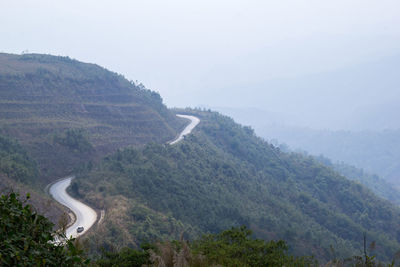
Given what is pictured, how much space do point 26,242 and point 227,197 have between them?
3531 centimetres

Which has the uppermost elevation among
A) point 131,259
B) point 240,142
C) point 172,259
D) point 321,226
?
point 240,142

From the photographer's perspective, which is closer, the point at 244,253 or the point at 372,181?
the point at 244,253

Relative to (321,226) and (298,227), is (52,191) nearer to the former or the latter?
(298,227)

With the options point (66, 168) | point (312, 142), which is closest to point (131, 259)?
point (66, 168)

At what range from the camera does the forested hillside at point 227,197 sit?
2975 centimetres

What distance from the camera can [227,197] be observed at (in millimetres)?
41188

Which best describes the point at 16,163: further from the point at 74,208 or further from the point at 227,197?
the point at 227,197

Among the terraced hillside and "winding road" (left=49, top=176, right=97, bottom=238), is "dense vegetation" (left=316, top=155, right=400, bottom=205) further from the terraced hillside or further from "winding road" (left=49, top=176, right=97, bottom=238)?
"winding road" (left=49, top=176, right=97, bottom=238)

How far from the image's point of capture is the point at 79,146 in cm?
4309

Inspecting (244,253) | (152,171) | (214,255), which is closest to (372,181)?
(152,171)

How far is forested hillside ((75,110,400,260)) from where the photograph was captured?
29.8 meters

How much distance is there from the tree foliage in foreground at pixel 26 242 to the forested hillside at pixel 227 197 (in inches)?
595

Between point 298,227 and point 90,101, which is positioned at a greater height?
point 90,101

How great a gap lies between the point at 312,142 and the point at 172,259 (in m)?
194
